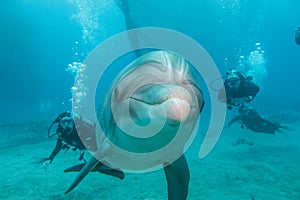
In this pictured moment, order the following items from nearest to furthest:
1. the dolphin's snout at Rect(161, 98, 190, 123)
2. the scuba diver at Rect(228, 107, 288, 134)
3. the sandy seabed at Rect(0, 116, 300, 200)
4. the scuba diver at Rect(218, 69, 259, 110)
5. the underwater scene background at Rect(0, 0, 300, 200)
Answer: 1. the dolphin's snout at Rect(161, 98, 190, 123)
2. the sandy seabed at Rect(0, 116, 300, 200)
3. the underwater scene background at Rect(0, 0, 300, 200)
4. the scuba diver at Rect(218, 69, 259, 110)
5. the scuba diver at Rect(228, 107, 288, 134)

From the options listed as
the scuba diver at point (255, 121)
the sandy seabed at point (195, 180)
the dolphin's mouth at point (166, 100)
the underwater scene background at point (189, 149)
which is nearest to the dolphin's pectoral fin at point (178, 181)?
the dolphin's mouth at point (166, 100)

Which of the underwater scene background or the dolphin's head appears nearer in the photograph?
the dolphin's head

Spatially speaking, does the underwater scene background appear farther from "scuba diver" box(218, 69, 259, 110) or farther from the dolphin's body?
the dolphin's body

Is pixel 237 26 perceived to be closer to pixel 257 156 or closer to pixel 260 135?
pixel 260 135

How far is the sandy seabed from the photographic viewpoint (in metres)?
5.95

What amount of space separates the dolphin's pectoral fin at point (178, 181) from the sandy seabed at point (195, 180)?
2722 mm

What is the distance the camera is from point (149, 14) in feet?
77.8

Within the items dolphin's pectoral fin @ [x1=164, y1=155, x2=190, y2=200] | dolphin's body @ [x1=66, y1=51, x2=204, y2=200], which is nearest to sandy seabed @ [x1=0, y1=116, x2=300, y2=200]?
dolphin's pectoral fin @ [x1=164, y1=155, x2=190, y2=200]

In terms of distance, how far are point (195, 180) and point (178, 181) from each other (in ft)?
12.9

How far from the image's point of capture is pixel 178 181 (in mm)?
3098

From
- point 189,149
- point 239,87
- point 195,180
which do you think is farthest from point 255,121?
point 195,180

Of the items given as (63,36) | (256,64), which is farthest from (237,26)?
(63,36)

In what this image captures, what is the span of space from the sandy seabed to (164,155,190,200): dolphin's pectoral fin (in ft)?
8.93

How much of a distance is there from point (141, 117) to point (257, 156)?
868cm
